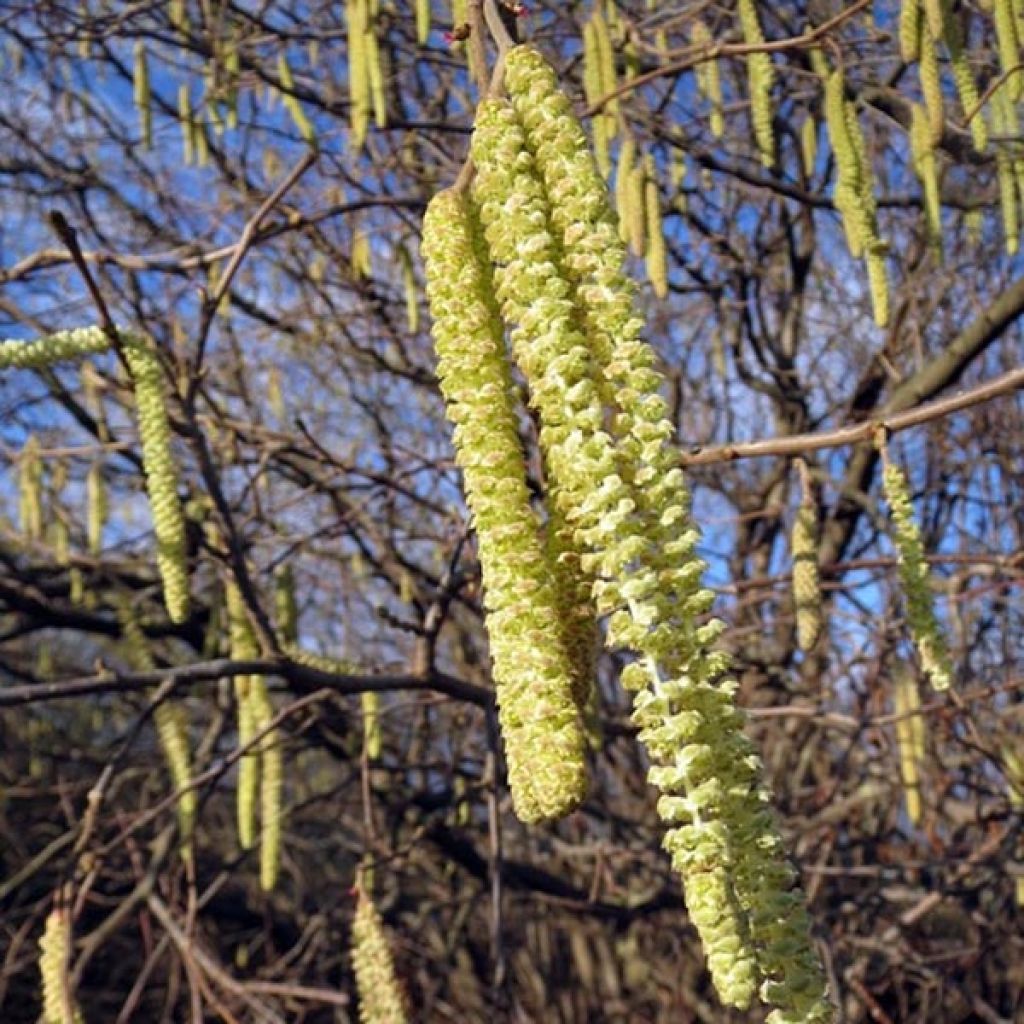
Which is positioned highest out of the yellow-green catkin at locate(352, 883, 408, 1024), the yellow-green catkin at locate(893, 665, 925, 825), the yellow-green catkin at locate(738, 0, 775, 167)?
the yellow-green catkin at locate(738, 0, 775, 167)

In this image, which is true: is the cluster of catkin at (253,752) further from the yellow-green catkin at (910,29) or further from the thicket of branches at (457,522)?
the yellow-green catkin at (910,29)

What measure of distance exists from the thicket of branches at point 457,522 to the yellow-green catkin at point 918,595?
823mm

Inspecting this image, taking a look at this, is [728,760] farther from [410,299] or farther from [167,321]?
[167,321]

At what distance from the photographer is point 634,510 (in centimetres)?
78

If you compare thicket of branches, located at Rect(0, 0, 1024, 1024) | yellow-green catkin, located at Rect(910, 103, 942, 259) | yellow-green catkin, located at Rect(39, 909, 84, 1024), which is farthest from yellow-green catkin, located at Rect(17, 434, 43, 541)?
yellow-green catkin, located at Rect(910, 103, 942, 259)

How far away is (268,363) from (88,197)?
89 centimetres

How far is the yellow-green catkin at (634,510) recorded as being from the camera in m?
0.71

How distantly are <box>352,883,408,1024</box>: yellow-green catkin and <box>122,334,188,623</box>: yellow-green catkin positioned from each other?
0.54 metres

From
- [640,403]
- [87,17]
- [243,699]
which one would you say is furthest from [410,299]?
[640,403]

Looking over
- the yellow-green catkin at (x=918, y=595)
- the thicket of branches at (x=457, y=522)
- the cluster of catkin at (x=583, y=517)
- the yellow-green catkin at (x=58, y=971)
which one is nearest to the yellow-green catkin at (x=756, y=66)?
the thicket of branches at (x=457, y=522)

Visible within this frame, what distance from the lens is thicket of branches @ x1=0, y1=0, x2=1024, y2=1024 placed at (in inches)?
114

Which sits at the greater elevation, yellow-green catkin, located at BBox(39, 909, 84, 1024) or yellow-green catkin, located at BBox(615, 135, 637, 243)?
yellow-green catkin, located at BBox(615, 135, 637, 243)

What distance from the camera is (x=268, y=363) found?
186 inches

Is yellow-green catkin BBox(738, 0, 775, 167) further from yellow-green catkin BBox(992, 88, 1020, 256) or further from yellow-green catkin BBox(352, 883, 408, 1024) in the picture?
yellow-green catkin BBox(352, 883, 408, 1024)
